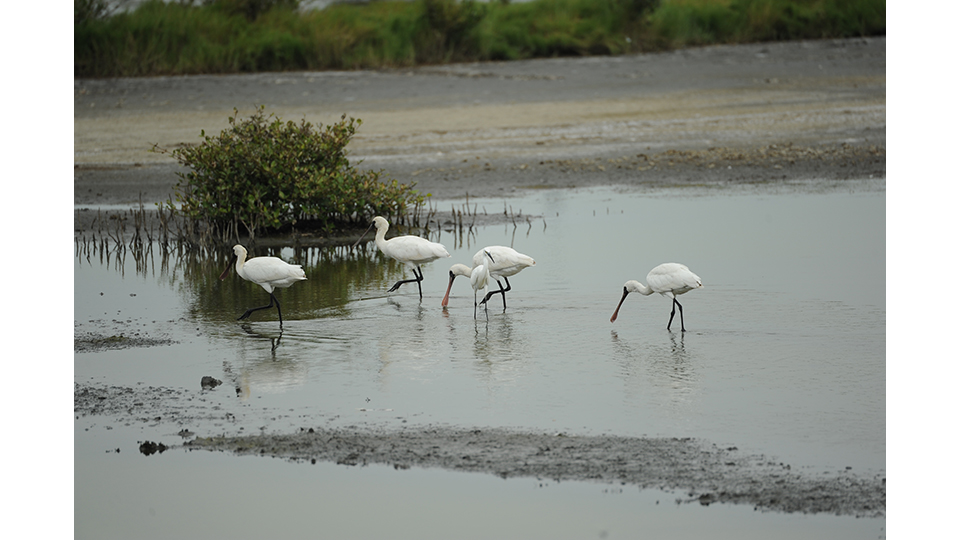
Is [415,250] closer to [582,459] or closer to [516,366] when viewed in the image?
[516,366]

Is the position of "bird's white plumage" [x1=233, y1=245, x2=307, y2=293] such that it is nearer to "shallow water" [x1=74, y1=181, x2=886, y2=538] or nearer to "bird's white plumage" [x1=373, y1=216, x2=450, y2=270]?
"shallow water" [x1=74, y1=181, x2=886, y2=538]

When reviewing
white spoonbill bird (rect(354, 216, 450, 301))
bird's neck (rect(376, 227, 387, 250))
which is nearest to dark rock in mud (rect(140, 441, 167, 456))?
white spoonbill bird (rect(354, 216, 450, 301))

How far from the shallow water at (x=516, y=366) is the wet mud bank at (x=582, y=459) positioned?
0.11m

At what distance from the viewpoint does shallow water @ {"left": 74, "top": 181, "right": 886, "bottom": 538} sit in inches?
221

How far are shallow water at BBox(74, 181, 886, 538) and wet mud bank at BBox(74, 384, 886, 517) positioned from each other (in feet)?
0.36

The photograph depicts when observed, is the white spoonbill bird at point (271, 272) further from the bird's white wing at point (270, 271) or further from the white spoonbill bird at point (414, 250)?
the white spoonbill bird at point (414, 250)

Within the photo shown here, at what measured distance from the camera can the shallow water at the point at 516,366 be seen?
18.4 ft

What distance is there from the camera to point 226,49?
1198 inches

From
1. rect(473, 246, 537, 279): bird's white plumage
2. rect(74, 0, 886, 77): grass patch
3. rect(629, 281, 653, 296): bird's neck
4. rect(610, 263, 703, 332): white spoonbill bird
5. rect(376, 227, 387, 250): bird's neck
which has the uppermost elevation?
rect(74, 0, 886, 77): grass patch

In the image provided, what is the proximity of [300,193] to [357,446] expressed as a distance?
8004 millimetres

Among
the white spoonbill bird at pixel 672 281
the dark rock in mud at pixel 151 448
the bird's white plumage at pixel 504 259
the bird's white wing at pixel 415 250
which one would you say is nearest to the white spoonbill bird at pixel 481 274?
the bird's white plumage at pixel 504 259

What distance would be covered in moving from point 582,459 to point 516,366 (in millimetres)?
2066

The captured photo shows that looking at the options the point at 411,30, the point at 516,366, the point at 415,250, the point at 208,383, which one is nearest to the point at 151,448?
the point at 208,383

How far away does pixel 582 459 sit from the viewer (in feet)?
19.4
